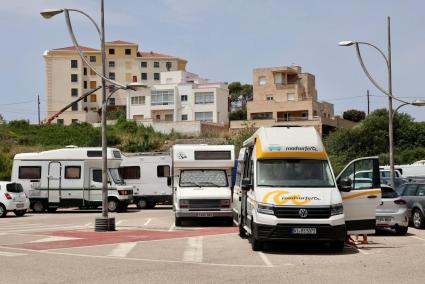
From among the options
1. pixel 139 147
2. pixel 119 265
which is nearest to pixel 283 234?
pixel 119 265

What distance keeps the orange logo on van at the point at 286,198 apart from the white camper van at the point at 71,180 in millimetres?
21703

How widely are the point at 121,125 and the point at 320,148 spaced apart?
7165cm

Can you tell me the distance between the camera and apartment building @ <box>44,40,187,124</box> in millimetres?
116125

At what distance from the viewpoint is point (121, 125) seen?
286 ft

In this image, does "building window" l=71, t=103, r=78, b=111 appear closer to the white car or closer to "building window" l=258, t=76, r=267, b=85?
"building window" l=258, t=76, r=267, b=85

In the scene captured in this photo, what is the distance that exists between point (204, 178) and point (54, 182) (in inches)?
532

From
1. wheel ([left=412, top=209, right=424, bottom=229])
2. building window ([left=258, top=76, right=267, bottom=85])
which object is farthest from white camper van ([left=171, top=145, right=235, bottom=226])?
building window ([left=258, top=76, right=267, bottom=85])

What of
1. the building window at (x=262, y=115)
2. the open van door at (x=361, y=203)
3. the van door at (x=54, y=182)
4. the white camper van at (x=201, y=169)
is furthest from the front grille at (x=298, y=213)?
the building window at (x=262, y=115)

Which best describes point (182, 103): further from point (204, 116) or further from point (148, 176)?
point (148, 176)

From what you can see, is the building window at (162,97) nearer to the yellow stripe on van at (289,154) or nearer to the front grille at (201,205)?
the front grille at (201,205)

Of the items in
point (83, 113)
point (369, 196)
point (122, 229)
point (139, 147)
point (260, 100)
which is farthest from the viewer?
point (83, 113)

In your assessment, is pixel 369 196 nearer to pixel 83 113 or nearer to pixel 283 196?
pixel 283 196

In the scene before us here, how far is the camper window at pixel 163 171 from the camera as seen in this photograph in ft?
130

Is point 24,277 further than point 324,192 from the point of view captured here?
No
